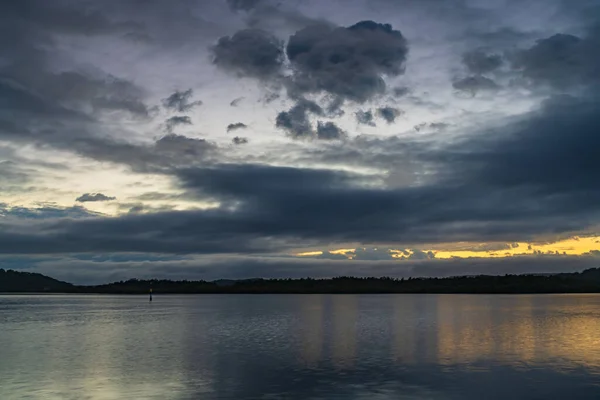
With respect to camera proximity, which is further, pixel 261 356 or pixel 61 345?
pixel 61 345

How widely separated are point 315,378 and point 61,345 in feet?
84.3

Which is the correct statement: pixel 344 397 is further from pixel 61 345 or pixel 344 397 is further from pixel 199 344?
pixel 61 345

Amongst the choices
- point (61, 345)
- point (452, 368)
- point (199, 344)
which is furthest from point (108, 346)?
point (452, 368)

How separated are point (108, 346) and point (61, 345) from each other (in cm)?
399

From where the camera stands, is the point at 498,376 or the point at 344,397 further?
the point at 498,376

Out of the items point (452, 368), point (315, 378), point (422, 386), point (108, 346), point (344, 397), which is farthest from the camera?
point (108, 346)

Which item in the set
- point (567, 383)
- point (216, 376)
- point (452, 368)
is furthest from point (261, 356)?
point (567, 383)

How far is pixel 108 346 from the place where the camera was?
1812 inches

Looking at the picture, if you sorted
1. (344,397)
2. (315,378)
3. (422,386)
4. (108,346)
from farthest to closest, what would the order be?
A: (108,346), (315,378), (422,386), (344,397)

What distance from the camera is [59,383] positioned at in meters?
29.1

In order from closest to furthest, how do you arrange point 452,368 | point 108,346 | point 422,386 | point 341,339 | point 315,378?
point 422,386
point 315,378
point 452,368
point 108,346
point 341,339

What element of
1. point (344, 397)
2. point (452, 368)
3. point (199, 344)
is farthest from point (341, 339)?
point (344, 397)

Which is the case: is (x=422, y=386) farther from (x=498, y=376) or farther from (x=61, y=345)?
(x=61, y=345)

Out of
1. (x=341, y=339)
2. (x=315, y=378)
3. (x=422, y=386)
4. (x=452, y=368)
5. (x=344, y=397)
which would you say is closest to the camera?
(x=344, y=397)
